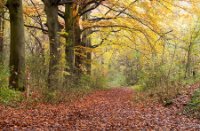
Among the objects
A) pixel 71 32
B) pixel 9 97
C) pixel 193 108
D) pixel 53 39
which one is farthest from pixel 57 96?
pixel 71 32

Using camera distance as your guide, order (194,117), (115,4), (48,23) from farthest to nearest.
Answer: (115,4)
(48,23)
(194,117)

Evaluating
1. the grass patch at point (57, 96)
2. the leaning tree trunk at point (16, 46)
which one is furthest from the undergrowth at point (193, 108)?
the leaning tree trunk at point (16, 46)

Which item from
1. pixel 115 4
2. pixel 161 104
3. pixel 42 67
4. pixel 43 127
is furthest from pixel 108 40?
pixel 43 127

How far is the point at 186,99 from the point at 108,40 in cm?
1314

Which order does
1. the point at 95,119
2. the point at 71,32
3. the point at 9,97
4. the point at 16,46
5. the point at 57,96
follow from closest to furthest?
the point at 95,119, the point at 9,97, the point at 16,46, the point at 57,96, the point at 71,32

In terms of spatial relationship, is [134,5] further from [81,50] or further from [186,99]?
[186,99]

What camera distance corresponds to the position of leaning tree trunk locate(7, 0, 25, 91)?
12773 mm

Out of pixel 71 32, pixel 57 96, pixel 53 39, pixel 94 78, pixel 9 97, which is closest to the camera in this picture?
pixel 9 97

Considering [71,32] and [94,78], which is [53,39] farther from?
[94,78]

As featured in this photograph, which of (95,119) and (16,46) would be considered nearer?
(95,119)

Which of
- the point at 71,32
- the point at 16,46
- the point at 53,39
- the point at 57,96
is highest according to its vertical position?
the point at 71,32

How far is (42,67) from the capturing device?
51.8 feet

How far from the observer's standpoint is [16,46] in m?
12.9

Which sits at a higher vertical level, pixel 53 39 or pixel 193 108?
pixel 53 39
